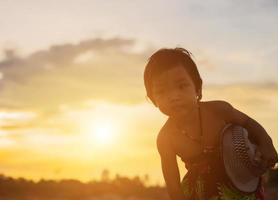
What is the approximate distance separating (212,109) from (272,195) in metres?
9.77

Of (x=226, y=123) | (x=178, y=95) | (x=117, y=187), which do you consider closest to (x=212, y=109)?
(x=226, y=123)

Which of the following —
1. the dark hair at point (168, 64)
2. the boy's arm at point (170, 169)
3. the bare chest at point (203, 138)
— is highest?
the dark hair at point (168, 64)

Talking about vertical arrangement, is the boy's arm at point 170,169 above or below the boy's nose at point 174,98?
below

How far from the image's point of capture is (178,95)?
6.30 meters

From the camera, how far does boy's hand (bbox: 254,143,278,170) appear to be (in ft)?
20.8

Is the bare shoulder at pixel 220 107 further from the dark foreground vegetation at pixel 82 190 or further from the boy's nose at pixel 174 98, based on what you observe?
the dark foreground vegetation at pixel 82 190

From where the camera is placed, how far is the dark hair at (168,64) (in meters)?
6.48

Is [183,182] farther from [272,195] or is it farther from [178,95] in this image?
[272,195]

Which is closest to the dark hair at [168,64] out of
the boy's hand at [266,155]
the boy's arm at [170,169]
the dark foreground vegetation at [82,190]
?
the boy's arm at [170,169]

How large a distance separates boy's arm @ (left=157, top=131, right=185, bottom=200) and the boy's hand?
885 millimetres

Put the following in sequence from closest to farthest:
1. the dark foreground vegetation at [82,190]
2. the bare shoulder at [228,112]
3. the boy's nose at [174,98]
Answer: the boy's nose at [174,98], the bare shoulder at [228,112], the dark foreground vegetation at [82,190]

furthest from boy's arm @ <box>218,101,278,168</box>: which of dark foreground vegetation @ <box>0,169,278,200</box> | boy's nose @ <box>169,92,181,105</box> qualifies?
dark foreground vegetation @ <box>0,169,278,200</box>

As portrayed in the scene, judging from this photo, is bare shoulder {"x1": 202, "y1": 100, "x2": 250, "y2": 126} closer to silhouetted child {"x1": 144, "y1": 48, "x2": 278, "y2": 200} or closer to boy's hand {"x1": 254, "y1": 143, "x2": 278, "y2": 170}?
silhouetted child {"x1": 144, "y1": 48, "x2": 278, "y2": 200}

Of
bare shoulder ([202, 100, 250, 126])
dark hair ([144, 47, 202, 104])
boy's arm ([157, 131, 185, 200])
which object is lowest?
boy's arm ([157, 131, 185, 200])
